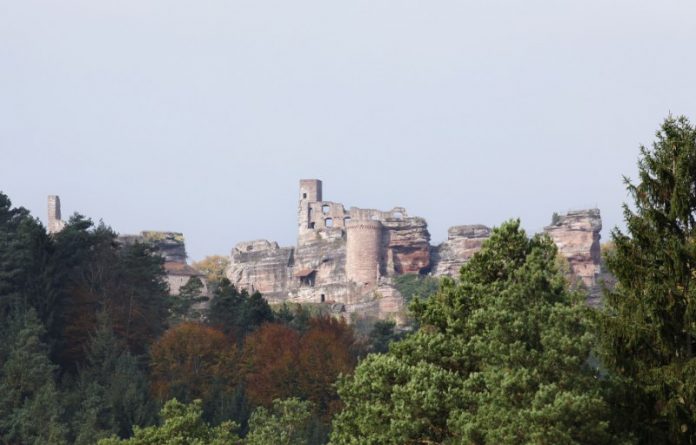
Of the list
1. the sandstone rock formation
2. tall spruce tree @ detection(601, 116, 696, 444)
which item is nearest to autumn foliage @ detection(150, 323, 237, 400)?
tall spruce tree @ detection(601, 116, 696, 444)

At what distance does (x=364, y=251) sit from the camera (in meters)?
126

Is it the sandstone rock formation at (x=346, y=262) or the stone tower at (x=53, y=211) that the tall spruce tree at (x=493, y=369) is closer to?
the sandstone rock formation at (x=346, y=262)

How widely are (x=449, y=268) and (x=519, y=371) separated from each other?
10126 centimetres

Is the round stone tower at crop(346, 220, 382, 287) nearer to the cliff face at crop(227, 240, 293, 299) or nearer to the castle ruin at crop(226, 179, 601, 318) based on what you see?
the castle ruin at crop(226, 179, 601, 318)

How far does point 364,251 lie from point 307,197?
1753 centimetres

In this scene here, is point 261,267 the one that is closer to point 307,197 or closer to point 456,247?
point 307,197

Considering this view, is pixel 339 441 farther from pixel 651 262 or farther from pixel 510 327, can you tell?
pixel 651 262

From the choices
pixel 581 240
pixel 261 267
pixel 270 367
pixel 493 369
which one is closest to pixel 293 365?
pixel 270 367

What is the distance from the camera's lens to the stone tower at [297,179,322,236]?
140625 millimetres

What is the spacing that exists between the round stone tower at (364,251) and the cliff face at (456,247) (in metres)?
5.11

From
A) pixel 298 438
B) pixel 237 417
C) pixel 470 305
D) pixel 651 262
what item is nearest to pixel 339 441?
pixel 470 305

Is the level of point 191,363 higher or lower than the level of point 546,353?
higher

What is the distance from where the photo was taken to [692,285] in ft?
80.5

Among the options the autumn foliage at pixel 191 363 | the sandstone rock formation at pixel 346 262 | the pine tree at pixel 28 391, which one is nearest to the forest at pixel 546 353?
the pine tree at pixel 28 391
